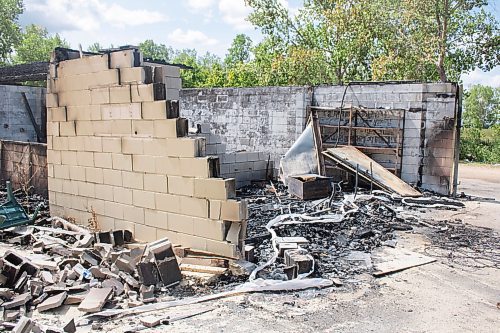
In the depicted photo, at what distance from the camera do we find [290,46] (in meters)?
19.5

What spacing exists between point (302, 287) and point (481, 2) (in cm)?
1458

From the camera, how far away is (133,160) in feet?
20.7

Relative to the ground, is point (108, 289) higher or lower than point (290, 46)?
lower

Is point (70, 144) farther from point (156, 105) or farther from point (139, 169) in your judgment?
point (156, 105)

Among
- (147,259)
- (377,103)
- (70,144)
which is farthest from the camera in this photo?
(377,103)

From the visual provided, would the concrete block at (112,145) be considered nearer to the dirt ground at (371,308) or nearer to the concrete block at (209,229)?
the concrete block at (209,229)

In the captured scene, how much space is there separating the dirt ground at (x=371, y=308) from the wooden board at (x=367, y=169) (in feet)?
14.5

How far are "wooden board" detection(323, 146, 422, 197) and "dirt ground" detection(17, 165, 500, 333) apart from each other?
14.5 feet

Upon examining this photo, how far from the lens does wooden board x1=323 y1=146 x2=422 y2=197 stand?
10031mm

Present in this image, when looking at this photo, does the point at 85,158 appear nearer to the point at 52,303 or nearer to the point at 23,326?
the point at 52,303

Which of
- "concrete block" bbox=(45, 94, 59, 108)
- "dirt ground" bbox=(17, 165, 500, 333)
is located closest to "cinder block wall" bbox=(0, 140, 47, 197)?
"concrete block" bbox=(45, 94, 59, 108)

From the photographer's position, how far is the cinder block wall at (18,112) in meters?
14.6

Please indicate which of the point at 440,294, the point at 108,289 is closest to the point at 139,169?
the point at 108,289

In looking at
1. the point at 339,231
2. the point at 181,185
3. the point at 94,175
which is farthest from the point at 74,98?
the point at 339,231
